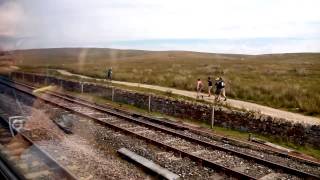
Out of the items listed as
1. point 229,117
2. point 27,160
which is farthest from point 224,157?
point 27,160

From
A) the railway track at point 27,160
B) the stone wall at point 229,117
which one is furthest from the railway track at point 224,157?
the railway track at point 27,160

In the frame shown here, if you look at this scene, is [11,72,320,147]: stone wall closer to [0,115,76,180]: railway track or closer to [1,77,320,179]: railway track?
[1,77,320,179]: railway track

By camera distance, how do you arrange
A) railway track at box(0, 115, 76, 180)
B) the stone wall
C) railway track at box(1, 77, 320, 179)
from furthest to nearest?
the stone wall
railway track at box(1, 77, 320, 179)
railway track at box(0, 115, 76, 180)

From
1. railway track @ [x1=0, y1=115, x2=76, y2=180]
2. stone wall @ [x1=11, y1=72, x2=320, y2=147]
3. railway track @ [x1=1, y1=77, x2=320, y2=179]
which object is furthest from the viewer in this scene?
stone wall @ [x1=11, y1=72, x2=320, y2=147]

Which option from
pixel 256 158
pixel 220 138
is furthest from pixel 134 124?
pixel 256 158

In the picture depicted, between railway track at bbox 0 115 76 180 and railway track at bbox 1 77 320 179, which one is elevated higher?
railway track at bbox 0 115 76 180

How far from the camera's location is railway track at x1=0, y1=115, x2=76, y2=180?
9.35 metres

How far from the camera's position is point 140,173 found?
1016 cm

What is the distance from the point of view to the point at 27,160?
1057 centimetres

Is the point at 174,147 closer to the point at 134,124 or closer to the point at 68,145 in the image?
the point at 68,145

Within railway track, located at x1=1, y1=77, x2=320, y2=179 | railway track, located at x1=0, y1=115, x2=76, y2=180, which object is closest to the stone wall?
railway track, located at x1=1, y1=77, x2=320, y2=179

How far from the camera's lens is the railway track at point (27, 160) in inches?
368

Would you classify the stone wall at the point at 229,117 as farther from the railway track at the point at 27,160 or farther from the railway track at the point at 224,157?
the railway track at the point at 27,160

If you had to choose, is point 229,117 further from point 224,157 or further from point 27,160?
point 27,160
